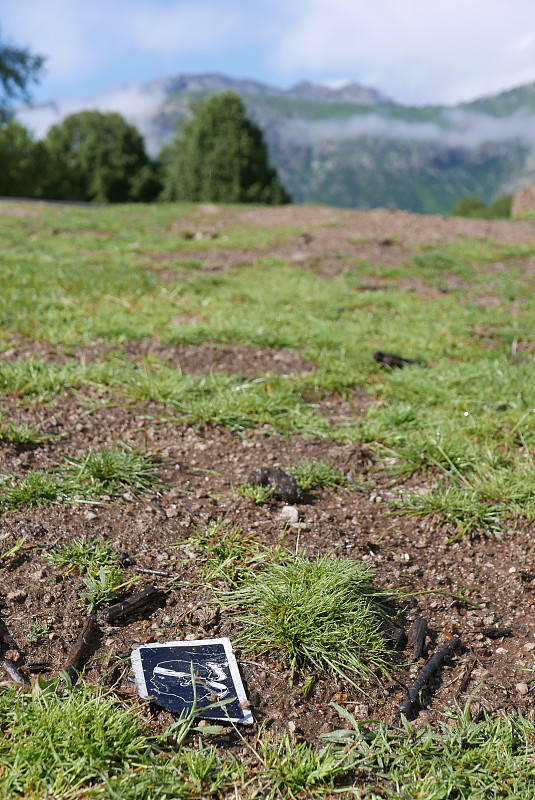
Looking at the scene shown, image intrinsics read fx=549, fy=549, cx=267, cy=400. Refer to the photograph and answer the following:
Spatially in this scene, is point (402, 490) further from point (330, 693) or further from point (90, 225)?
point (90, 225)

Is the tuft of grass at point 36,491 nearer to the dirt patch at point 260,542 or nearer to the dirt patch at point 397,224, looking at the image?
the dirt patch at point 260,542

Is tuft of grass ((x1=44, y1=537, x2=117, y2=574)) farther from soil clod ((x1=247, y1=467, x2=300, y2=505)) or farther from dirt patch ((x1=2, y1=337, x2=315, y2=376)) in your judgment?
dirt patch ((x1=2, y1=337, x2=315, y2=376))

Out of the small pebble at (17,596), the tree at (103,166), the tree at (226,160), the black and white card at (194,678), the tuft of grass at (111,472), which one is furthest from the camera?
the tree at (103,166)

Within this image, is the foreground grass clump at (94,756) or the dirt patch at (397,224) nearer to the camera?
the foreground grass clump at (94,756)

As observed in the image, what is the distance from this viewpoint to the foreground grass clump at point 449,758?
178 cm

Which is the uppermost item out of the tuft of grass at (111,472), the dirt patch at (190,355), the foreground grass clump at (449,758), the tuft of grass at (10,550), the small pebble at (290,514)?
the dirt patch at (190,355)

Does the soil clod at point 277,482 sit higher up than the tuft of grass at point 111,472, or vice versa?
the tuft of grass at point 111,472

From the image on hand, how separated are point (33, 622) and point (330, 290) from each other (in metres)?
6.29

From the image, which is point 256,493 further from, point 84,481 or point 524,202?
point 524,202

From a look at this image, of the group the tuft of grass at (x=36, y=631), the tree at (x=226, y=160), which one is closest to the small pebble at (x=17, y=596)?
the tuft of grass at (x=36, y=631)

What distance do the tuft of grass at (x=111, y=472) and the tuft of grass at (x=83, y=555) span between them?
453 millimetres

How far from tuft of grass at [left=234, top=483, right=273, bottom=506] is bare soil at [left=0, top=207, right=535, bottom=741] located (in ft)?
0.14

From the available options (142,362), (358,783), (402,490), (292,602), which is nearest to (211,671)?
(292,602)

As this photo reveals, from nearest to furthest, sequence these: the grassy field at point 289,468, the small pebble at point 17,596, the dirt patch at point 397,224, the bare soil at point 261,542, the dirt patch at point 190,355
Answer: the grassy field at point 289,468
the bare soil at point 261,542
the small pebble at point 17,596
the dirt patch at point 190,355
the dirt patch at point 397,224
